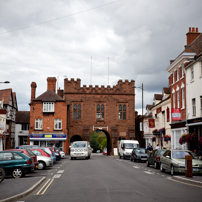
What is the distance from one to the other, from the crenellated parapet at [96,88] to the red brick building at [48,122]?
12.6 feet

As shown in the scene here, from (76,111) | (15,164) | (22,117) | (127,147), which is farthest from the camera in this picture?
(22,117)

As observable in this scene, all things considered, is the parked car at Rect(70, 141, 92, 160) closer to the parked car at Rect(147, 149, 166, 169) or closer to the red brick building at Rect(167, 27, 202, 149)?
the red brick building at Rect(167, 27, 202, 149)

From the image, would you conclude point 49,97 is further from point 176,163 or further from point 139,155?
point 176,163

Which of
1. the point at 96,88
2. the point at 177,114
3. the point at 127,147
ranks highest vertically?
the point at 96,88

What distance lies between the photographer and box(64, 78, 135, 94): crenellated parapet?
61.8 metres

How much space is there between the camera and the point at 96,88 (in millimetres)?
62219

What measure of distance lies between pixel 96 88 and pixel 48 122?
1134 centimetres

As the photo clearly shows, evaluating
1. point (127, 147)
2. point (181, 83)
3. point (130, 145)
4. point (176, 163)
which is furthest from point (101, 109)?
point (176, 163)

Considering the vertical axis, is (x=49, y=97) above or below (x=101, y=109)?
above

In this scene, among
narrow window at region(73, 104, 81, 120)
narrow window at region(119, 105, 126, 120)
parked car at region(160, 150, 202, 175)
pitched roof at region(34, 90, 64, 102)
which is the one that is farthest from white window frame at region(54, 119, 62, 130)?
parked car at region(160, 150, 202, 175)

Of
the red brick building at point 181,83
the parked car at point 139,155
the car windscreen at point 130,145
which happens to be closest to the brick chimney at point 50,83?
the car windscreen at point 130,145

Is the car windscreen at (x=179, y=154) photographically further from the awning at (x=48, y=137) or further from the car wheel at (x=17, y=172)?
the awning at (x=48, y=137)

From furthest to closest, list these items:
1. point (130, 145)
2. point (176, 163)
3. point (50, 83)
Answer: point (50, 83)
point (130, 145)
point (176, 163)

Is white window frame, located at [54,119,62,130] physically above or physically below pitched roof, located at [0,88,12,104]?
below
